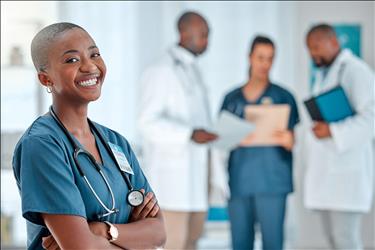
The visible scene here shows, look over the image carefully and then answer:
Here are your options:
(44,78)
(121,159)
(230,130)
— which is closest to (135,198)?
(121,159)

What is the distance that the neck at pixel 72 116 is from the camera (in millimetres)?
1748

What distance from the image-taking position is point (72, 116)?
176cm

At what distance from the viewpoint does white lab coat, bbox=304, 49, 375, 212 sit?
398 cm

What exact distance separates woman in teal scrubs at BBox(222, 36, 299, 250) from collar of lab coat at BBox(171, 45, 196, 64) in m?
0.35

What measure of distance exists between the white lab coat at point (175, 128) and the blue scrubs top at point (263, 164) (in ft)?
0.64

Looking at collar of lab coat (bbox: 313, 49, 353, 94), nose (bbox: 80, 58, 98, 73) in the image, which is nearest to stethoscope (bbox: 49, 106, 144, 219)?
nose (bbox: 80, 58, 98, 73)

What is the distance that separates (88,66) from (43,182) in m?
0.29

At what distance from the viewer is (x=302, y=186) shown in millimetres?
4793

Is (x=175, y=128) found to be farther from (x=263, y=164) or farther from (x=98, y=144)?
(x=98, y=144)

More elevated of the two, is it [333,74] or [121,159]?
[333,74]

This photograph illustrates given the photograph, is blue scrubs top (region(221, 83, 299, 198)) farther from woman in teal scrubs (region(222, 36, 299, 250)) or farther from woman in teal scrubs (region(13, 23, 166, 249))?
woman in teal scrubs (region(13, 23, 166, 249))

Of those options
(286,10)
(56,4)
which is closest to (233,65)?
(286,10)

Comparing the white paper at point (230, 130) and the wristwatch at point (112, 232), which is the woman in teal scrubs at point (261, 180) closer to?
the white paper at point (230, 130)

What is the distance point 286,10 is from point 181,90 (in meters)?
0.98
